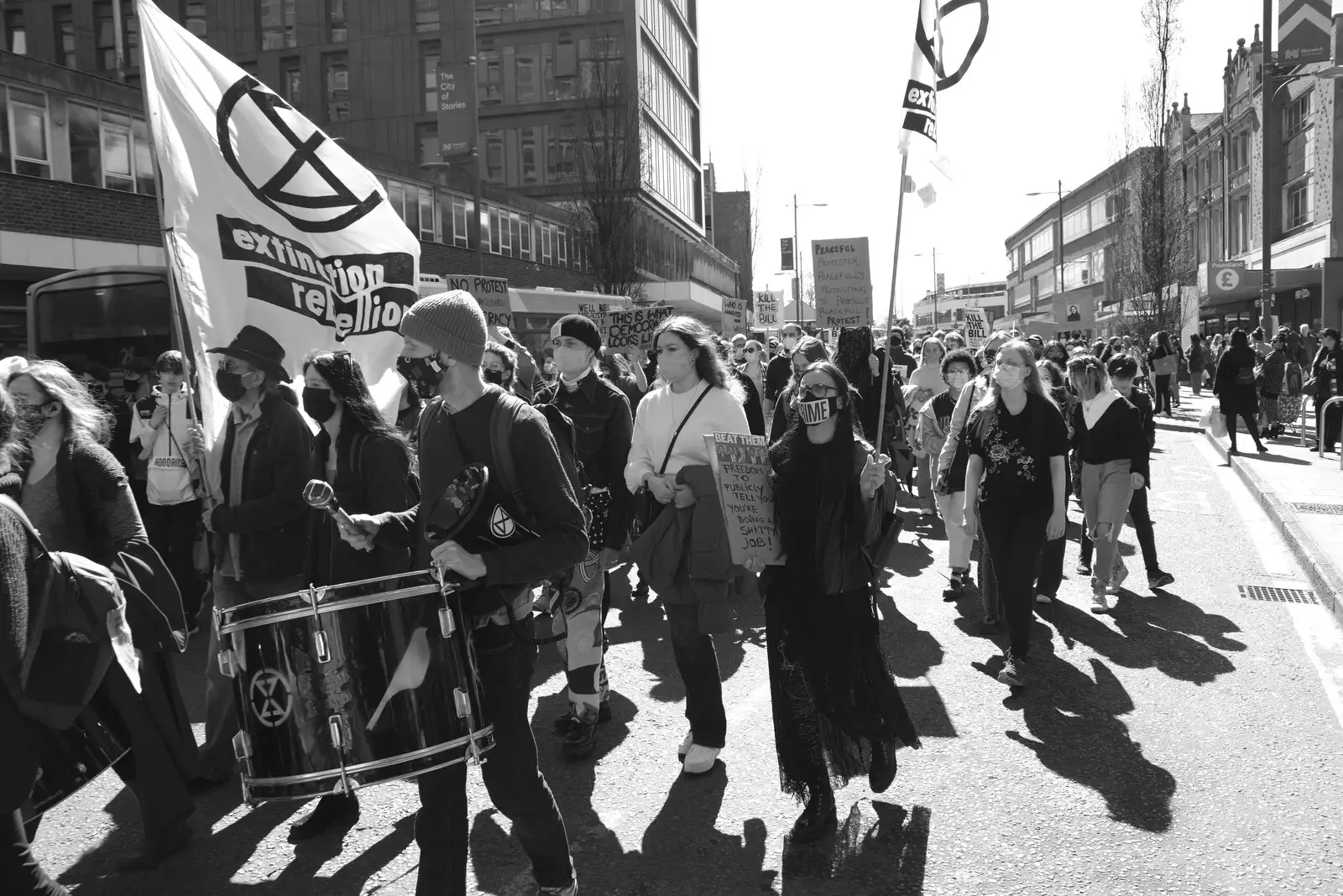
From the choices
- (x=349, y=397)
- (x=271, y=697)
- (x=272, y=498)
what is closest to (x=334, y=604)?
(x=271, y=697)

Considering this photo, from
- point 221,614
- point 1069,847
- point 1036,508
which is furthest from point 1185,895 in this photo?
point 221,614

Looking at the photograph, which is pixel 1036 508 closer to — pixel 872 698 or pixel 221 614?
pixel 872 698

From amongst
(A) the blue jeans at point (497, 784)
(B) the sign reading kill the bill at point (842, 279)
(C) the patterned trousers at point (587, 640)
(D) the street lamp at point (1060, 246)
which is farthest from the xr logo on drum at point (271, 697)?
(D) the street lamp at point (1060, 246)

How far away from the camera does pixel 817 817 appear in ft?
14.1

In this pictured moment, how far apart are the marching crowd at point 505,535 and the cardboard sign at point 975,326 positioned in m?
20.4

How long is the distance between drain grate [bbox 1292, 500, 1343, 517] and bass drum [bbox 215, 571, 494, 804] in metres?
11.0

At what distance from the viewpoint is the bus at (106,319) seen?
15.9 m

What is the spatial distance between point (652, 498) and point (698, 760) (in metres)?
1.22

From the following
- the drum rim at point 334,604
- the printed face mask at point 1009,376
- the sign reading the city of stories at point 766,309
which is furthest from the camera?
the sign reading the city of stories at point 766,309

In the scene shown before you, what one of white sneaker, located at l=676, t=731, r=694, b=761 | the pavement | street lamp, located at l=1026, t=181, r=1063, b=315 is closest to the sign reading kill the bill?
the pavement

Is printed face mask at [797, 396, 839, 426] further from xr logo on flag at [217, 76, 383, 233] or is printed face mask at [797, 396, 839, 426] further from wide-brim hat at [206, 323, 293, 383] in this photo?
xr logo on flag at [217, 76, 383, 233]

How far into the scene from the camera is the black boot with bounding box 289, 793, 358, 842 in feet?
14.5

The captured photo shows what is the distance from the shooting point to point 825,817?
4320mm

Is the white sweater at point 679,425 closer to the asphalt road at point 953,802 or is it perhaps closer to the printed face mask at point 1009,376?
the asphalt road at point 953,802
